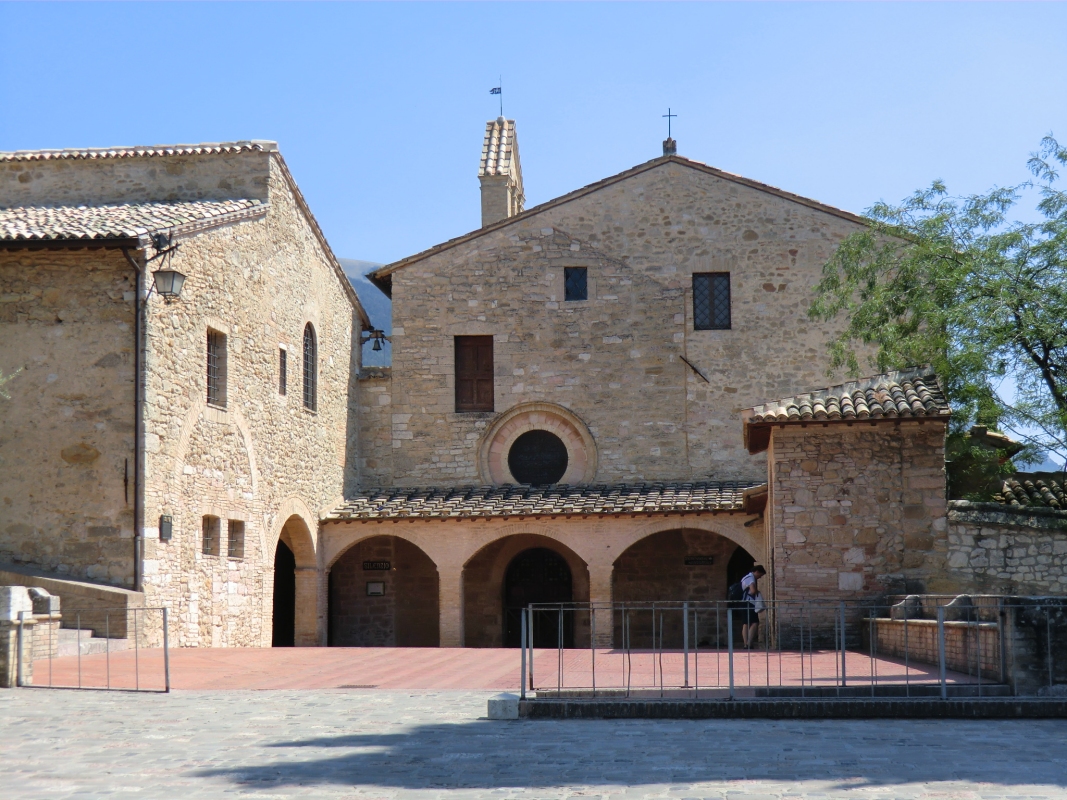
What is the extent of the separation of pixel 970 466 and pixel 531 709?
11333 mm

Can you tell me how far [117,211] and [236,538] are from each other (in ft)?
17.6

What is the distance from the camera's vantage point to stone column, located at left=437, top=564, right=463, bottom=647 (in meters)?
22.2

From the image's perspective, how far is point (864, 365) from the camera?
928 inches

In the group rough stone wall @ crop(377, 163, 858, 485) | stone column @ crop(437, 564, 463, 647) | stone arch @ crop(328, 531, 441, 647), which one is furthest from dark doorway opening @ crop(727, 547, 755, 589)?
stone arch @ crop(328, 531, 441, 647)

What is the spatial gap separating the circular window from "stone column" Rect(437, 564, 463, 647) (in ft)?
9.46

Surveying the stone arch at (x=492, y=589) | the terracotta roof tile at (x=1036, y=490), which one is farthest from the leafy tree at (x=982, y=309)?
the stone arch at (x=492, y=589)

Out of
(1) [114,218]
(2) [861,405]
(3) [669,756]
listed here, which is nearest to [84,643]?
(1) [114,218]

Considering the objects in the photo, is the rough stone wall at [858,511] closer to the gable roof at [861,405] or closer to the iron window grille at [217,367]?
the gable roof at [861,405]

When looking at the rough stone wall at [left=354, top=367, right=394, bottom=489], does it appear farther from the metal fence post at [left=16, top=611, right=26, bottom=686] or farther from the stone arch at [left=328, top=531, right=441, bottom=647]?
the metal fence post at [left=16, top=611, right=26, bottom=686]

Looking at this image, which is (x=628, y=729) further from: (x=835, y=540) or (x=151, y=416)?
(x=151, y=416)

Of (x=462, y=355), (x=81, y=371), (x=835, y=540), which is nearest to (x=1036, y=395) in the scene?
(x=835, y=540)

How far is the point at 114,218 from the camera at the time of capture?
1769cm

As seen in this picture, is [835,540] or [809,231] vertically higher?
[809,231]

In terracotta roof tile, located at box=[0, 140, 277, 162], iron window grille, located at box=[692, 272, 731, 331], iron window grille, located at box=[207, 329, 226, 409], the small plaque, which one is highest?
terracotta roof tile, located at box=[0, 140, 277, 162]
